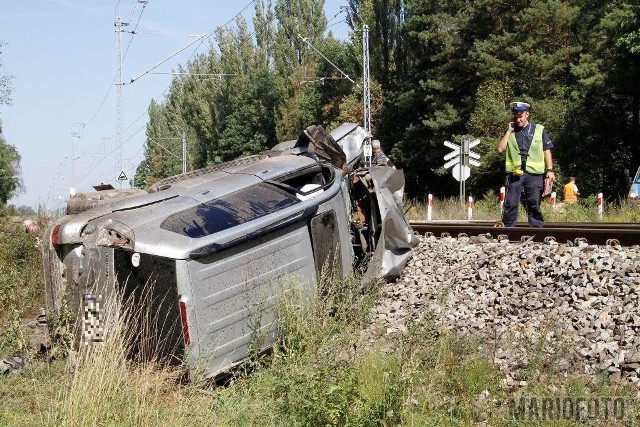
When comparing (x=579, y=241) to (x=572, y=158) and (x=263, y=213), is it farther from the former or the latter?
(x=572, y=158)

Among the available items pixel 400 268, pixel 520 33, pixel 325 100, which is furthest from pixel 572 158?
pixel 400 268

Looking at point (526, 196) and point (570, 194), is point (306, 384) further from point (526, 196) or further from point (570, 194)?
point (570, 194)

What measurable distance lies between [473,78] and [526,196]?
118 ft

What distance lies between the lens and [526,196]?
10078 millimetres

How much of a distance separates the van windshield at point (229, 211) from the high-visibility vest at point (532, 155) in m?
3.41

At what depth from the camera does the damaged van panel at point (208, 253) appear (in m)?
6.30

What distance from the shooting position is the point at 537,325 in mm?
6469

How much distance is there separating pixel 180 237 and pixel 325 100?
53801mm

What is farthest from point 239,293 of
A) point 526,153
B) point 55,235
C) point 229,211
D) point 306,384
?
point 526,153

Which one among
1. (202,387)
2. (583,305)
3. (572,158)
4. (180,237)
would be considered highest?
(180,237)

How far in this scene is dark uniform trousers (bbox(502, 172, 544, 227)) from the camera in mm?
9758

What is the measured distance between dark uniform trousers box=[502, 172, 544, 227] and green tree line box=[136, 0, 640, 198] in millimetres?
23652

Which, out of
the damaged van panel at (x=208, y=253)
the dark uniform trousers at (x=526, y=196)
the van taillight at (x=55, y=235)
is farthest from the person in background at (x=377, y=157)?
the van taillight at (x=55, y=235)

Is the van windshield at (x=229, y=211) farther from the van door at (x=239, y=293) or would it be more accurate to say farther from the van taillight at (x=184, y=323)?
the van taillight at (x=184, y=323)
